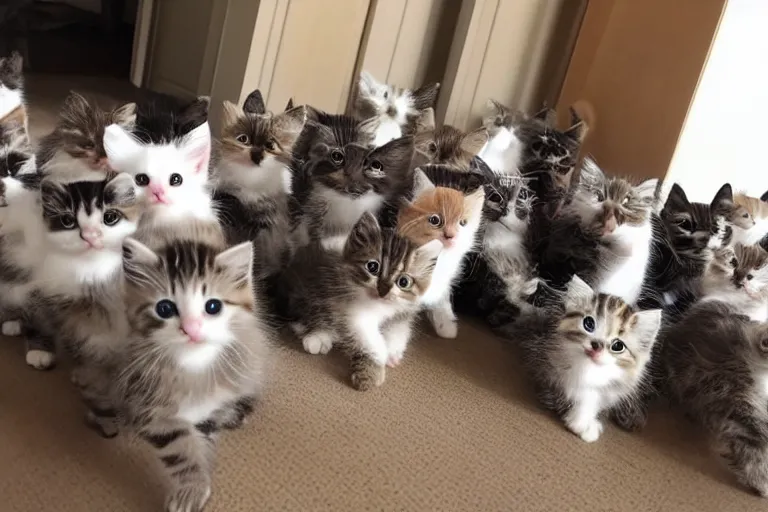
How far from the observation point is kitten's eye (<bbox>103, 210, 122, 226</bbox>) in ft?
3.62

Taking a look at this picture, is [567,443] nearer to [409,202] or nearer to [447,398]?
[447,398]

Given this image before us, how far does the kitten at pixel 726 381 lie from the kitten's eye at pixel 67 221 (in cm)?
122

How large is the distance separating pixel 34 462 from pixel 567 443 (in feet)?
3.04

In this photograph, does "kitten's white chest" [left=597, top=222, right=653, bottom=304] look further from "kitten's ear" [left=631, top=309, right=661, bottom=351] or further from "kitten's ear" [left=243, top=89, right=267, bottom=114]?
"kitten's ear" [left=243, top=89, right=267, bottom=114]

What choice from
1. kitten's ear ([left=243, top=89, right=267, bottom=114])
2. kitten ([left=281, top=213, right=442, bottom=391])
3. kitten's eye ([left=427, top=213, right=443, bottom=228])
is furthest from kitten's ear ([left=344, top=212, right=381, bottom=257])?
kitten's ear ([left=243, top=89, right=267, bottom=114])

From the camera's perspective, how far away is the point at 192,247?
1002mm

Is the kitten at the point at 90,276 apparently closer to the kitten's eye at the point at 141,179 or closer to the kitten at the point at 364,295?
the kitten's eye at the point at 141,179

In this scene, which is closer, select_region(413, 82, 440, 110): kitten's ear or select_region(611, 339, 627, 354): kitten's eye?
select_region(611, 339, 627, 354): kitten's eye

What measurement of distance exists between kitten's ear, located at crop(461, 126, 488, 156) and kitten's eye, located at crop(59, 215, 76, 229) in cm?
111

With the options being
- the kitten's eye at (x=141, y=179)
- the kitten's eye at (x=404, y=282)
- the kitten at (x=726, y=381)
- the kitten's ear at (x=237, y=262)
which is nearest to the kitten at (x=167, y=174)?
the kitten's eye at (x=141, y=179)

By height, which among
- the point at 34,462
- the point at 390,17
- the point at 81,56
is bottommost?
the point at 34,462

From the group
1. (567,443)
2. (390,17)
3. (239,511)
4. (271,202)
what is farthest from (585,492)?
(390,17)

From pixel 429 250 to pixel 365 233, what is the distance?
0.13m

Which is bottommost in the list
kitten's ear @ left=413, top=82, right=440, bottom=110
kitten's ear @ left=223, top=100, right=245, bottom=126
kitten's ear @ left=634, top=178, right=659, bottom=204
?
kitten's ear @ left=223, top=100, right=245, bottom=126
